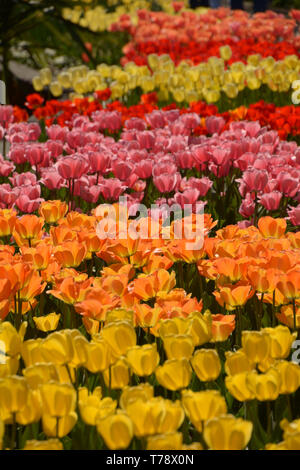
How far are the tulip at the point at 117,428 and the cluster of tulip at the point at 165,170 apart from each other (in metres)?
1.93

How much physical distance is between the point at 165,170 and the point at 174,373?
2206mm

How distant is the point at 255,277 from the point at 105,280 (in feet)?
1.55

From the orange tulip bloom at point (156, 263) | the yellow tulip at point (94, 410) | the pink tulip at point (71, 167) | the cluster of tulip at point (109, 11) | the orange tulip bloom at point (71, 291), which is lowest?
the yellow tulip at point (94, 410)

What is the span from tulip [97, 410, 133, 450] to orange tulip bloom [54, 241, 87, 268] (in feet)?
3.78

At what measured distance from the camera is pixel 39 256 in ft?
8.43

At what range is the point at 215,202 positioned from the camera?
4.14 meters

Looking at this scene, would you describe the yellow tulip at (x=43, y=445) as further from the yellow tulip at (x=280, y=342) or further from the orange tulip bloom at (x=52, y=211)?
the orange tulip bloom at (x=52, y=211)

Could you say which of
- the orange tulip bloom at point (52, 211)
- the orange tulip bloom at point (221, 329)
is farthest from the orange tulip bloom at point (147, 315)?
Answer: the orange tulip bloom at point (52, 211)

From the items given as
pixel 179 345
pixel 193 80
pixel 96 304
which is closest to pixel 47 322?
pixel 96 304

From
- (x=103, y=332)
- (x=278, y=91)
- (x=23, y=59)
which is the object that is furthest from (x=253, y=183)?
(x=23, y=59)

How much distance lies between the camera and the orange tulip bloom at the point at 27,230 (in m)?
2.92

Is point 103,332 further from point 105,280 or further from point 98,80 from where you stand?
point 98,80

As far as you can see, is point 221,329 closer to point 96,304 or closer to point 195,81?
point 96,304

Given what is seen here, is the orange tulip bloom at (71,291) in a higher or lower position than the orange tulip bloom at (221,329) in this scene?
higher
